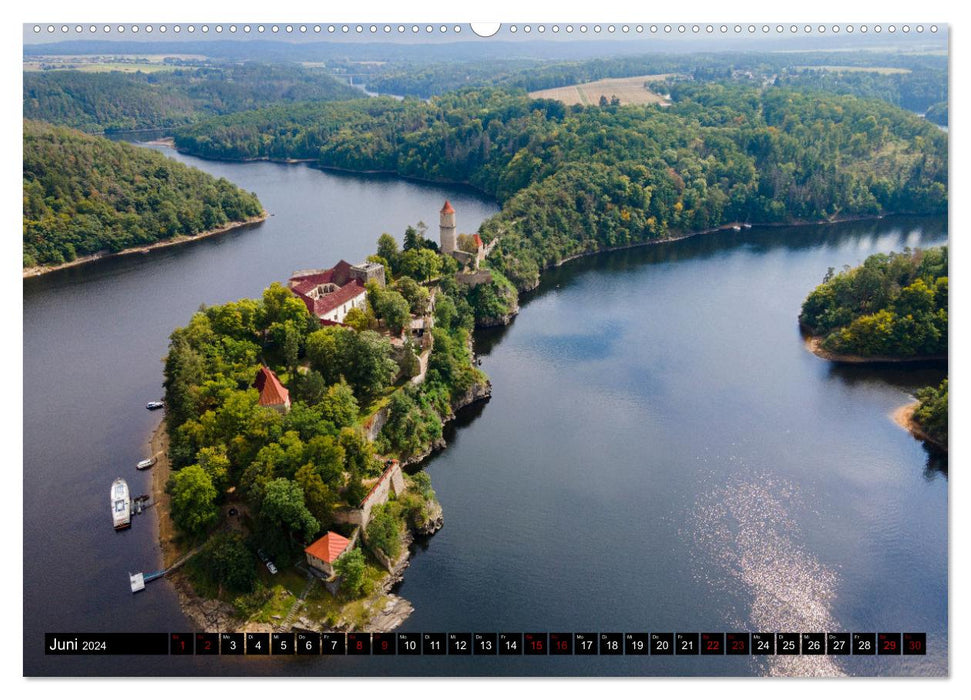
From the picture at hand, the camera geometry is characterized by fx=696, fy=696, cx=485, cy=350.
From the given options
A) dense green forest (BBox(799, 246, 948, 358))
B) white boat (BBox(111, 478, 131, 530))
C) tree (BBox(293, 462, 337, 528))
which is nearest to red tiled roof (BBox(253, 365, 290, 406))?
tree (BBox(293, 462, 337, 528))

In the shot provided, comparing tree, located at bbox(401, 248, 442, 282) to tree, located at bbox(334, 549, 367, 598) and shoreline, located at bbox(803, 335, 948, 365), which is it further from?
shoreline, located at bbox(803, 335, 948, 365)

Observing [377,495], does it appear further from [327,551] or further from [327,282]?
[327,282]

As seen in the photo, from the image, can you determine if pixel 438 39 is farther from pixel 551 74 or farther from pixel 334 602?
pixel 551 74

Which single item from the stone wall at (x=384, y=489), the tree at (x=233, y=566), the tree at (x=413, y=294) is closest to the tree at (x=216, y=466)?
the tree at (x=233, y=566)

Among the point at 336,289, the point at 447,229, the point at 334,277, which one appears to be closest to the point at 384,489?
the point at 336,289

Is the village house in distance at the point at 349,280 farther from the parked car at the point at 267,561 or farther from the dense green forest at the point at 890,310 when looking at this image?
the dense green forest at the point at 890,310

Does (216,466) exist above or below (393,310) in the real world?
below
